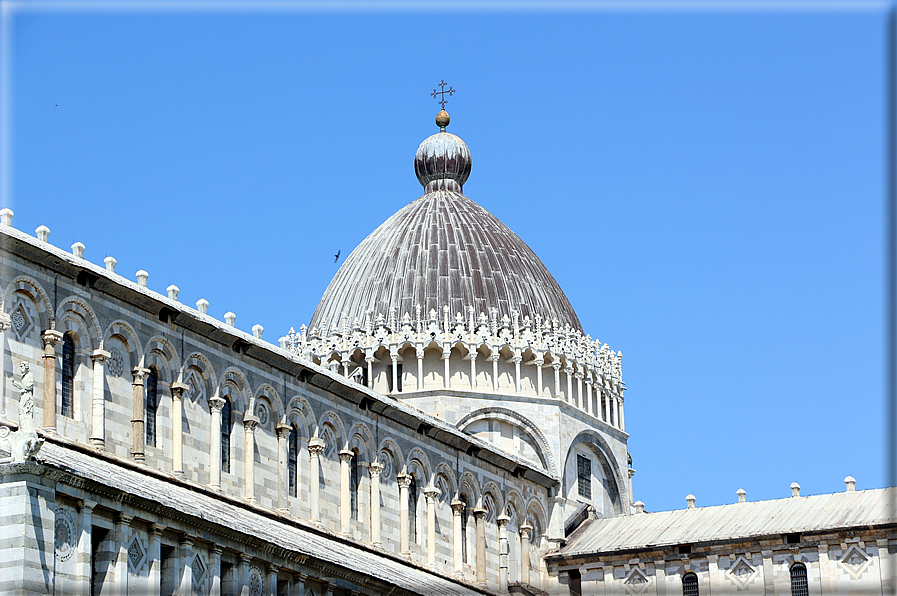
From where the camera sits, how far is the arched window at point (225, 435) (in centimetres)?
5081

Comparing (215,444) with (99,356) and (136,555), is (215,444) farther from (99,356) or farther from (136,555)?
(136,555)

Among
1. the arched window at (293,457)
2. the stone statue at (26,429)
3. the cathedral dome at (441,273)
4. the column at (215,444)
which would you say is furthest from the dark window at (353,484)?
the stone statue at (26,429)

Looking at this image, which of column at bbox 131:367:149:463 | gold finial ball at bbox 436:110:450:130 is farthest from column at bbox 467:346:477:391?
column at bbox 131:367:149:463

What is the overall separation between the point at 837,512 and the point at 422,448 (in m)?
15.0

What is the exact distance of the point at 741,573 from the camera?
6278cm

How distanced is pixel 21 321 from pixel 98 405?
3.21 meters

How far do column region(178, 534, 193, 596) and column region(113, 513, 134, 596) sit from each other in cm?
228

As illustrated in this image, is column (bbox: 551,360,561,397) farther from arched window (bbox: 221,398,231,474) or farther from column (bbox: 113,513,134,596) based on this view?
column (bbox: 113,513,134,596)

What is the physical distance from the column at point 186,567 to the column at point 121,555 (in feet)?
7.47

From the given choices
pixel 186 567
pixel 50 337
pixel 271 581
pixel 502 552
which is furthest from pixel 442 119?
pixel 186 567

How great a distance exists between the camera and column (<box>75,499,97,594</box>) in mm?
37969

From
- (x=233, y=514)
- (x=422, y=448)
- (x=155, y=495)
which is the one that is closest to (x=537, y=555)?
(x=422, y=448)

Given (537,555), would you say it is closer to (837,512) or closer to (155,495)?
(837,512)

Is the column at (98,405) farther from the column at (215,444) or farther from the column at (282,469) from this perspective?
the column at (282,469)
